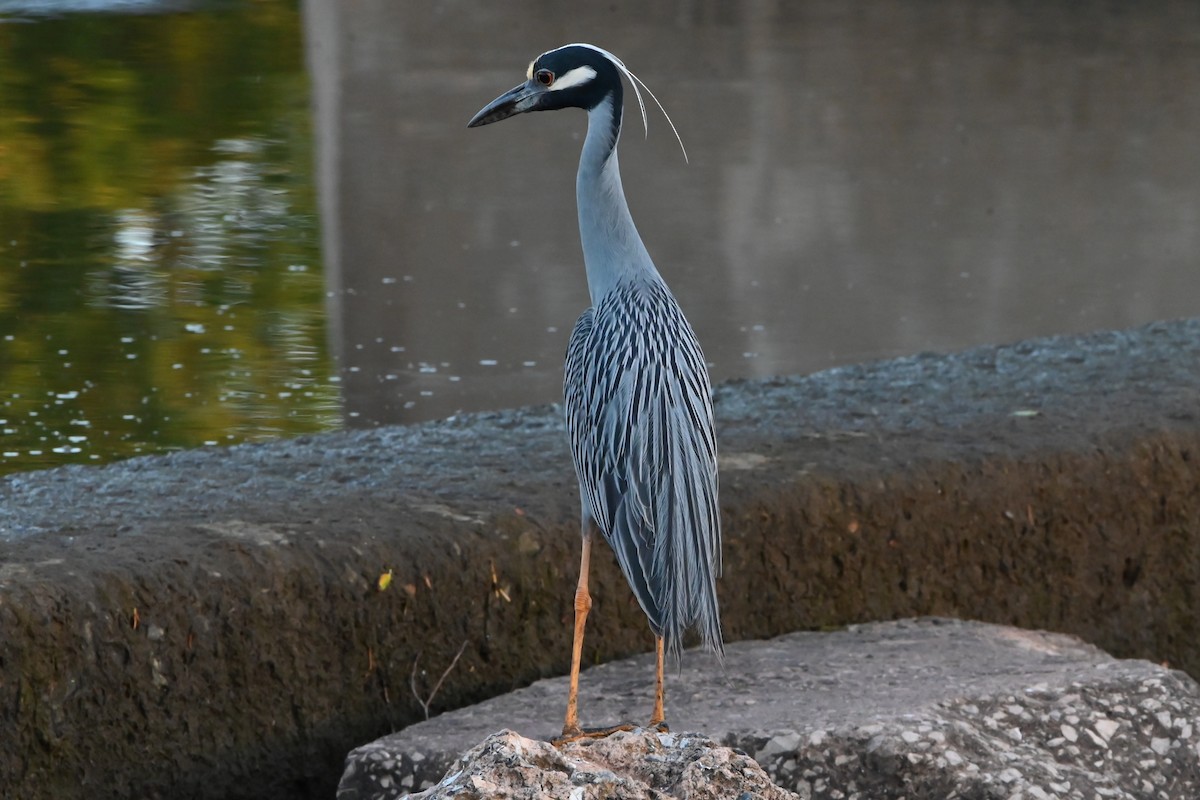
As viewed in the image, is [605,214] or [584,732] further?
[605,214]

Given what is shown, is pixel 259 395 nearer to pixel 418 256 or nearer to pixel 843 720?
pixel 418 256

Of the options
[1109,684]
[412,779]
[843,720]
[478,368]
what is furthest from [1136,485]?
[478,368]

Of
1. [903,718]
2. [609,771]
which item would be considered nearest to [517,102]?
[903,718]

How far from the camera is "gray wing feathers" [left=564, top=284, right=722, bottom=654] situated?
9.50ft

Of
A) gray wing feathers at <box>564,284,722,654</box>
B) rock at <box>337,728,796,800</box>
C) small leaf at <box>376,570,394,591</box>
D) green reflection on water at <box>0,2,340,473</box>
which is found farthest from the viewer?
green reflection on water at <box>0,2,340,473</box>

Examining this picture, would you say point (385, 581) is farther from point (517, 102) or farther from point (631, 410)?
point (517, 102)

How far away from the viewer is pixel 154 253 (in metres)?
7.52

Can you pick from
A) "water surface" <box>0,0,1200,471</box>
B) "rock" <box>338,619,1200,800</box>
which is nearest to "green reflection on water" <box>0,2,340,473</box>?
"water surface" <box>0,0,1200,471</box>

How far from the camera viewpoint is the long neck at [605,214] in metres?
3.07

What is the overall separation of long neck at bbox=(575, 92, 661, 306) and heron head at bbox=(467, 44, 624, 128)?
1.2 inches

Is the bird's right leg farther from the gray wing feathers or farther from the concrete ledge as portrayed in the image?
the concrete ledge

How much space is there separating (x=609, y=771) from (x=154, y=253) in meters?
5.79

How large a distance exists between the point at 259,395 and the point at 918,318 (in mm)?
2907

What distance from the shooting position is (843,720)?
9.82 feet
